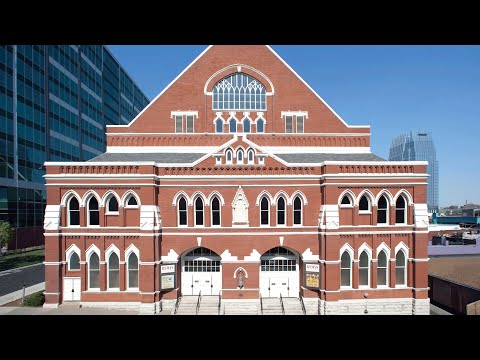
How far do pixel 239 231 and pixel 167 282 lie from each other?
5.48 m

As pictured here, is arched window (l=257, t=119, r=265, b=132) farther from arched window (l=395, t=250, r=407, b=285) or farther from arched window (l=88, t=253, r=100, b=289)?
arched window (l=88, t=253, r=100, b=289)

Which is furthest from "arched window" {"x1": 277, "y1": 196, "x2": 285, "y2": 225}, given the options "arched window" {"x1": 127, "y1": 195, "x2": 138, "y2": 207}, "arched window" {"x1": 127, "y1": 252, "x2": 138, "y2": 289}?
"arched window" {"x1": 127, "y1": 252, "x2": 138, "y2": 289}

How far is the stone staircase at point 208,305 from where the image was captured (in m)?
20.4

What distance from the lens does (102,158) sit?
2391 centimetres

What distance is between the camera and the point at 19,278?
94.8 feet

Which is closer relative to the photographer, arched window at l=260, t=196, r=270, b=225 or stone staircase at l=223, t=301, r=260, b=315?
stone staircase at l=223, t=301, r=260, b=315

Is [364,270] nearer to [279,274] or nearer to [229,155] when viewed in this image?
[279,274]

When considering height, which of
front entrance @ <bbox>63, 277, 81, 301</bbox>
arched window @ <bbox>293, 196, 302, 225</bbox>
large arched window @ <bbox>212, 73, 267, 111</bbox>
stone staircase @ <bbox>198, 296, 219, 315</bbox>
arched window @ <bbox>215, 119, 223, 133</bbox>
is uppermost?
large arched window @ <bbox>212, 73, 267, 111</bbox>

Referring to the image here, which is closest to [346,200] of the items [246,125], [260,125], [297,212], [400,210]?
[297,212]

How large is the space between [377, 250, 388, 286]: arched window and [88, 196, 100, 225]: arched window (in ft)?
59.4

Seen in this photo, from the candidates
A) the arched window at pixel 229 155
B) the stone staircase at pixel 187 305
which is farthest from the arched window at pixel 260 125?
the stone staircase at pixel 187 305

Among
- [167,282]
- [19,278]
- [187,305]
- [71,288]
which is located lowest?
[19,278]

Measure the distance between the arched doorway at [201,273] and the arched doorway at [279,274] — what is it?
9.85ft

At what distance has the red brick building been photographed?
20.7m
